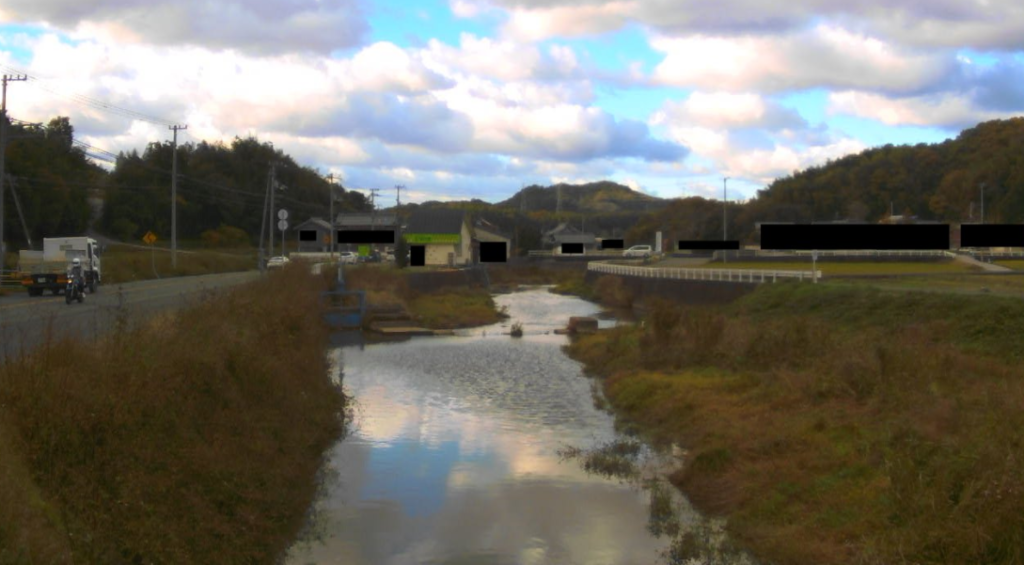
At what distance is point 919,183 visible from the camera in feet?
194

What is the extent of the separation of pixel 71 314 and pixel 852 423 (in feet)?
47.4

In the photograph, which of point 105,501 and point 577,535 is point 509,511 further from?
point 105,501

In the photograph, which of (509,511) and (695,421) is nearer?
(509,511)

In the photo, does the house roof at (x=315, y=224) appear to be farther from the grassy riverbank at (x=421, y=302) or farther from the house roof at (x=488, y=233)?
the grassy riverbank at (x=421, y=302)

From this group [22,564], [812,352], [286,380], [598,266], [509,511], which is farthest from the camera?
[598,266]

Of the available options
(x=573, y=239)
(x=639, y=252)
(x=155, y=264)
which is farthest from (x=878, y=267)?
(x=573, y=239)

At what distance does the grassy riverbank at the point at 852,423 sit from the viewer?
716 cm

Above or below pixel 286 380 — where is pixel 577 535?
below

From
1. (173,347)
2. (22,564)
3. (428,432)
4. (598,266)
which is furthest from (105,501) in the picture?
(598,266)

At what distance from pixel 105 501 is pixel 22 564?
139 centimetres

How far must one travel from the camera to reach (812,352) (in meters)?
16.4

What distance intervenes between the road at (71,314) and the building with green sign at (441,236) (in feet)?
117

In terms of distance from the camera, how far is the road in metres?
9.77

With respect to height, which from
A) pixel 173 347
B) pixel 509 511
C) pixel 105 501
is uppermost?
pixel 173 347
